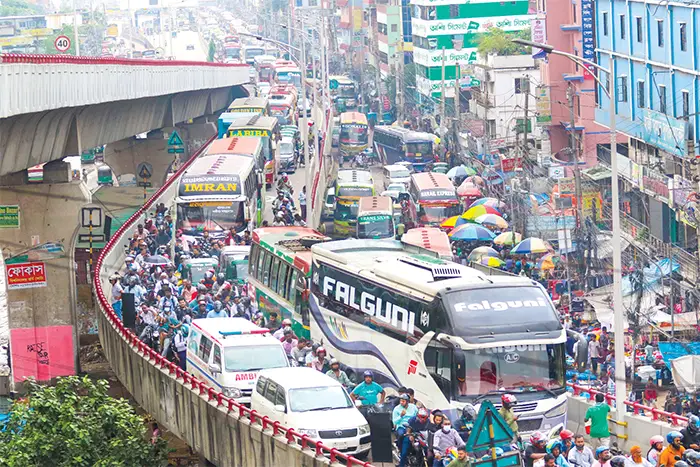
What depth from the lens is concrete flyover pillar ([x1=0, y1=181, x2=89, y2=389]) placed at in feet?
105

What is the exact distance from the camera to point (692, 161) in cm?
3944

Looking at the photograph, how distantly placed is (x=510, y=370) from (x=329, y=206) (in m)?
36.5

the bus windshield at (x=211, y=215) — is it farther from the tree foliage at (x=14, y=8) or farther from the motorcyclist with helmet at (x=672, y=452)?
the tree foliage at (x=14, y=8)

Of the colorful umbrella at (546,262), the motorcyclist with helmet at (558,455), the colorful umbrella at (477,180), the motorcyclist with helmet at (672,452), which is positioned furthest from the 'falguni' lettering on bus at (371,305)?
the colorful umbrella at (477,180)

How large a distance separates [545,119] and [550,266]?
92.9 feet

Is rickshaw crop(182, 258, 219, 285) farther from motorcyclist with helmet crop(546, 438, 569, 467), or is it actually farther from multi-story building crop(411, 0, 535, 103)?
multi-story building crop(411, 0, 535, 103)

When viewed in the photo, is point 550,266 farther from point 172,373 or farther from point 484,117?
point 484,117

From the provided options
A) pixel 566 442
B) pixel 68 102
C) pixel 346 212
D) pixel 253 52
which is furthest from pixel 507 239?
pixel 253 52

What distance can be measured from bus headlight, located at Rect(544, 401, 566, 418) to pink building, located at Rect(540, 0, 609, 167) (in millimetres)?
39887

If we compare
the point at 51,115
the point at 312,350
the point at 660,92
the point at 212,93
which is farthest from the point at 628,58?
the point at 212,93

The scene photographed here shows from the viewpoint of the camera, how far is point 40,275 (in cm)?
3250

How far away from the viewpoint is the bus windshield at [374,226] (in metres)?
44.9

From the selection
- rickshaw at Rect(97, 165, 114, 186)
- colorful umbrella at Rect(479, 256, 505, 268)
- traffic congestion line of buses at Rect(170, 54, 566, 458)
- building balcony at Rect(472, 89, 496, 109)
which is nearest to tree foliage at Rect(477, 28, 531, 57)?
building balcony at Rect(472, 89, 496, 109)

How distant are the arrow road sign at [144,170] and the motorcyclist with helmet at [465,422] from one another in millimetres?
42054
